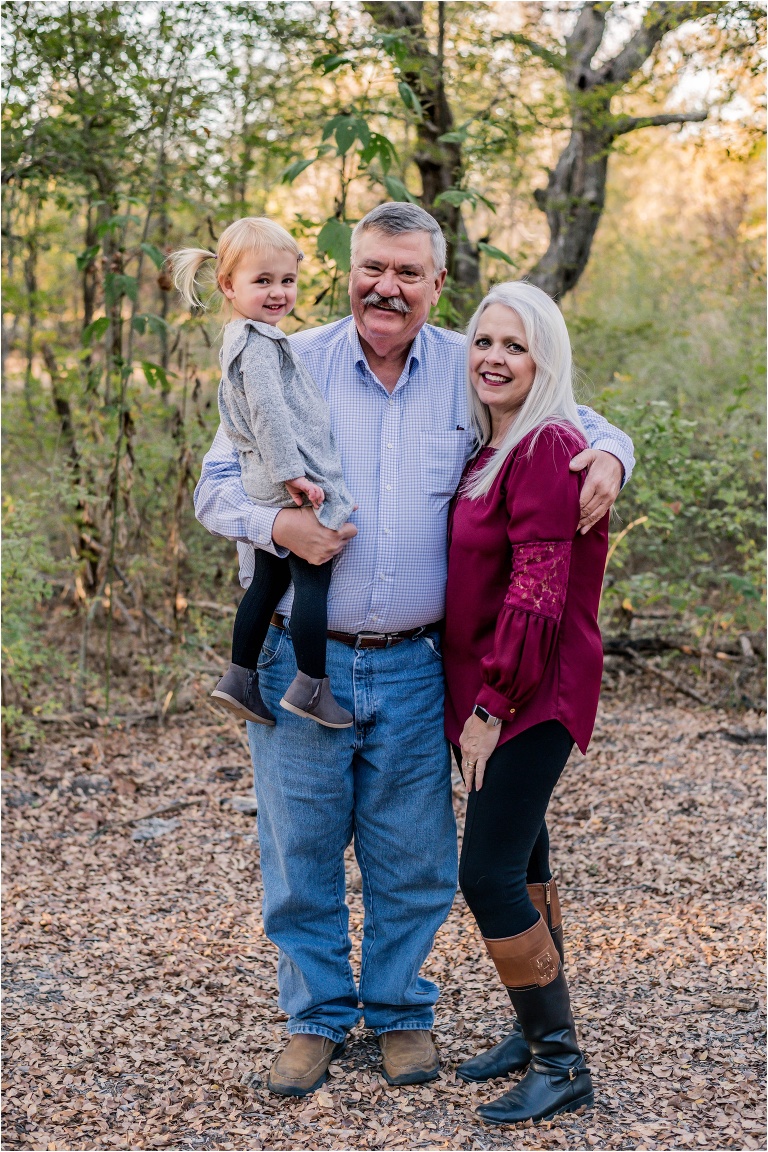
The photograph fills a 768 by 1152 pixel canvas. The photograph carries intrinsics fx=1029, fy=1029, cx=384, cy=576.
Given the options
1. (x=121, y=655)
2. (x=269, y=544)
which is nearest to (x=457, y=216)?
(x=121, y=655)

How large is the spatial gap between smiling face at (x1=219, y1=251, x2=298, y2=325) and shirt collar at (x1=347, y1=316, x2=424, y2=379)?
171mm

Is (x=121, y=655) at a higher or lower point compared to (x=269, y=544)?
lower

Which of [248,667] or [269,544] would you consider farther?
[248,667]

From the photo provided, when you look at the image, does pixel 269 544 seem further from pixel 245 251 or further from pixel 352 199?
pixel 352 199

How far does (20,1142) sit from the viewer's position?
2342mm

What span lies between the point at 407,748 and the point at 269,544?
600 millimetres

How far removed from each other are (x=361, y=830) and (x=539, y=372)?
3.95 ft

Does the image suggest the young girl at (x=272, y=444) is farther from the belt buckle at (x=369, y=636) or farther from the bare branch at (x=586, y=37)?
the bare branch at (x=586, y=37)

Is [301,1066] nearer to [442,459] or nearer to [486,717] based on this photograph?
[486,717]

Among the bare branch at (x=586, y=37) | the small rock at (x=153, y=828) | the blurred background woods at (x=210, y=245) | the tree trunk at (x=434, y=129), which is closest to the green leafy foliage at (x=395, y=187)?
the blurred background woods at (x=210, y=245)

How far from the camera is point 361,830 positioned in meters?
2.59

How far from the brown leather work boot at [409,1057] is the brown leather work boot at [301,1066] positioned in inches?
5.5

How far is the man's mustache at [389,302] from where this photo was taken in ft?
7.79

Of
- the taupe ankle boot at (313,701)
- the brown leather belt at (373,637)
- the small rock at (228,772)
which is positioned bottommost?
the small rock at (228,772)
